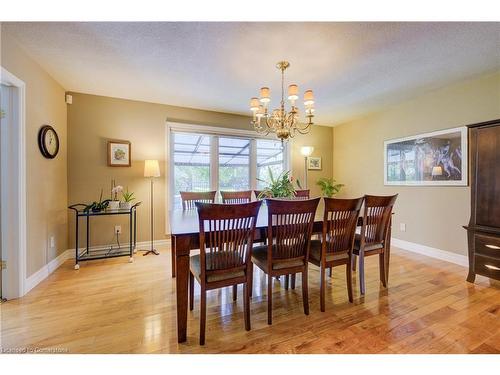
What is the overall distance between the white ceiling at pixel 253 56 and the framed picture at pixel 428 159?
2.30 feet

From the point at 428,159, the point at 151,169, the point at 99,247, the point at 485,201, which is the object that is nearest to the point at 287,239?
the point at 485,201

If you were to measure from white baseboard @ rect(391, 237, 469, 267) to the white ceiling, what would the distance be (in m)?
2.25

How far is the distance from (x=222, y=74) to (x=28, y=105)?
6.44ft

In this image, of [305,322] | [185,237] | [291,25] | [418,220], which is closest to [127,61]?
[291,25]

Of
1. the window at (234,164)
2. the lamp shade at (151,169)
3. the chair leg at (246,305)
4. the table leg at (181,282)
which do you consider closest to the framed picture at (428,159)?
the window at (234,164)

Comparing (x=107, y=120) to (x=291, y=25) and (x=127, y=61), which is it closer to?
(x=127, y=61)

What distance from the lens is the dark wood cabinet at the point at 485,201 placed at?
215 centimetres

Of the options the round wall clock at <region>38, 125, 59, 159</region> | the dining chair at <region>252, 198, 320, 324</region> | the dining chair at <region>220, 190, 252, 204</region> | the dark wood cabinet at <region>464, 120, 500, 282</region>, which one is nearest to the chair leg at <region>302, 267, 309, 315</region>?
the dining chair at <region>252, 198, 320, 324</region>

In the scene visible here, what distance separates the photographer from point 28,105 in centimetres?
217

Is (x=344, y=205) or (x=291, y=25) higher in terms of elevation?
(x=291, y=25)

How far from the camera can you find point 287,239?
1.72 m

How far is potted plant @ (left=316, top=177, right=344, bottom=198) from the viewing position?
14.9 ft

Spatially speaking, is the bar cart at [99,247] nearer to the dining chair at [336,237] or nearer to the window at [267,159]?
the window at [267,159]
